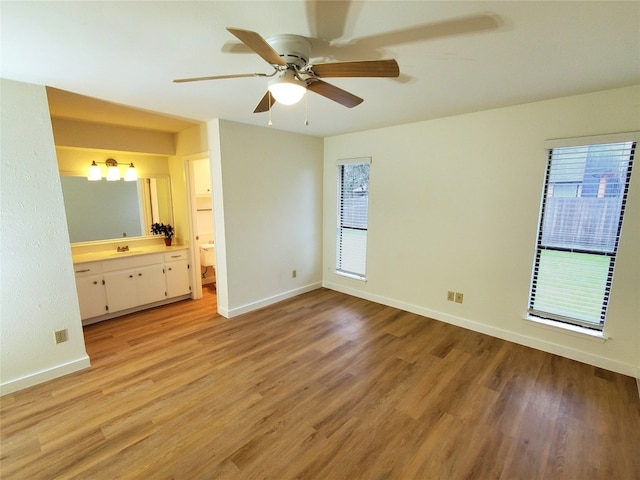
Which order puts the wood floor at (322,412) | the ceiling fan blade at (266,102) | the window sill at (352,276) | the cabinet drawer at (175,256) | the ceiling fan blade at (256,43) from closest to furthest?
the ceiling fan blade at (256,43)
the wood floor at (322,412)
the ceiling fan blade at (266,102)
the cabinet drawer at (175,256)
the window sill at (352,276)

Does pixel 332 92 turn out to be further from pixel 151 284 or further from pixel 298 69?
pixel 151 284

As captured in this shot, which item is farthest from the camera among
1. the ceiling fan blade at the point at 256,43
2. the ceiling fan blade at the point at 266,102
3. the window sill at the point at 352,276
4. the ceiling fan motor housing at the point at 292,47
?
the window sill at the point at 352,276

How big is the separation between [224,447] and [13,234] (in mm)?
2290

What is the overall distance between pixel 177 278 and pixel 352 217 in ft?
9.01

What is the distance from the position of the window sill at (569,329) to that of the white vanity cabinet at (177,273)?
434cm

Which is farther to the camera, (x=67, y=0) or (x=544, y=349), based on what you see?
(x=544, y=349)

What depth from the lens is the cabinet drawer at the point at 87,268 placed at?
132 inches

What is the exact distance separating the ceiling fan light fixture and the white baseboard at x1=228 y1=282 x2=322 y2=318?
2.85 m

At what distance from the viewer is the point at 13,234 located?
2.28 m

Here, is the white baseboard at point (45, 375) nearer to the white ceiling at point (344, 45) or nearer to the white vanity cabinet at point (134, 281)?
the white vanity cabinet at point (134, 281)

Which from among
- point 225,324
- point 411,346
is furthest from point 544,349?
point 225,324

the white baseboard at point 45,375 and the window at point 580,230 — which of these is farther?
the window at point 580,230

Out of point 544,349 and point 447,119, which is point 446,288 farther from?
point 447,119

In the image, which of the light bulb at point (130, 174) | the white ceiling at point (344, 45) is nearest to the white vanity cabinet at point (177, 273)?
the light bulb at point (130, 174)
